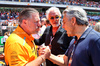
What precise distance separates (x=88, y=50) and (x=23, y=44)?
59cm

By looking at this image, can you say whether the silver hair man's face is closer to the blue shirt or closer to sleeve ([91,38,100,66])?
the blue shirt

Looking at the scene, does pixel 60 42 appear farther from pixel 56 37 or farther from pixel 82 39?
pixel 82 39

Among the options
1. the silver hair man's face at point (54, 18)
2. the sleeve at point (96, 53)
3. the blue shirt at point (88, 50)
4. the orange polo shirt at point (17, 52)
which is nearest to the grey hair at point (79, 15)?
the blue shirt at point (88, 50)

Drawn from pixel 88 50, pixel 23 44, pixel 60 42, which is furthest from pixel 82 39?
pixel 60 42

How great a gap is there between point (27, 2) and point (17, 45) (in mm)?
12354

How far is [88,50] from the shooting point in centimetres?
98

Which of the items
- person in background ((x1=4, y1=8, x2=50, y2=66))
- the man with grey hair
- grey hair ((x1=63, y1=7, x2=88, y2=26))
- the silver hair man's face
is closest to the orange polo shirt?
person in background ((x1=4, y1=8, x2=50, y2=66))

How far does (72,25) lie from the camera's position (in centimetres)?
118

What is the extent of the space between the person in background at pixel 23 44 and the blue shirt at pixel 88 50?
37 centimetres

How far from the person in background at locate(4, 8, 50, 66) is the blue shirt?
14.6 inches

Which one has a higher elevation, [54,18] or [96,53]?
[54,18]

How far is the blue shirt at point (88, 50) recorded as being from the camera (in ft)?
3.10

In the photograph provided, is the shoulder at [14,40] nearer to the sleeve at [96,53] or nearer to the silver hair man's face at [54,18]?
the sleeve at [96,53]

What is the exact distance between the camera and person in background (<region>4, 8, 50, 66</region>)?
1.01 metres
